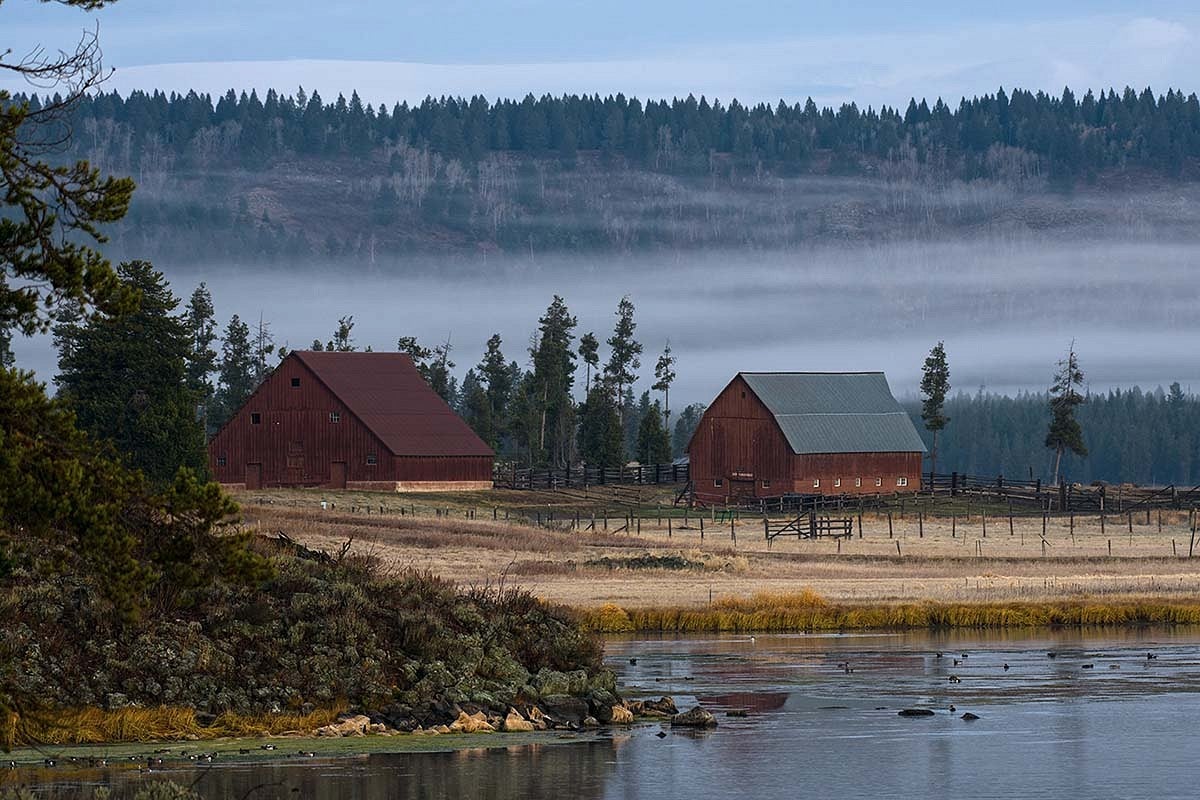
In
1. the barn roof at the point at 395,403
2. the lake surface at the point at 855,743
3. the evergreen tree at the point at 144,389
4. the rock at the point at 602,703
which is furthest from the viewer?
the barn roof at the point at 395,403

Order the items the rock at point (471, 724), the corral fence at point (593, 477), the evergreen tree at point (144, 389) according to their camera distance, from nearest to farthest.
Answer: the rock at point (471, 724)
the evergreen tree at point (144, 389)
the corral fence at point (593, 477)

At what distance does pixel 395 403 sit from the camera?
320 ft

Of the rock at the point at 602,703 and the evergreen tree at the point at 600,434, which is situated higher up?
the evergreen tree at the point at 600,434

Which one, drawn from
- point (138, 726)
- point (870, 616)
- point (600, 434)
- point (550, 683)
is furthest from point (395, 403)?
point (138, 726)

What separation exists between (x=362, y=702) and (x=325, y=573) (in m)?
3.18

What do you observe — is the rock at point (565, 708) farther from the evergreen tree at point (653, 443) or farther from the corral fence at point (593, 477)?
the evergreen tree at point (653, 443)

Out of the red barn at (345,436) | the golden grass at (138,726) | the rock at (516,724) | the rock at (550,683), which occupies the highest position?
the red barn at (345,436)

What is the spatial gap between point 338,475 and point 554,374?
5802 centimetres

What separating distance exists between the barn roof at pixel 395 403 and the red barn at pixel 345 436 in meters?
0.05

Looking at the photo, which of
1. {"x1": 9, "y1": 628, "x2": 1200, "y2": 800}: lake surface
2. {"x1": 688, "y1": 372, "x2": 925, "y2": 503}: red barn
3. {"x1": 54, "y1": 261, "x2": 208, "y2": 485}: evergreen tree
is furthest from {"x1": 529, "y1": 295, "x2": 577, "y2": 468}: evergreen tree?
{"x1": 9, "y1": 628, "x2": 1200, "y2": 800}: lake surface

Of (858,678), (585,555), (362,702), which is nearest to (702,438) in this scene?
(585,555)

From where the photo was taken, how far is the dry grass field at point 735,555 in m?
53.7

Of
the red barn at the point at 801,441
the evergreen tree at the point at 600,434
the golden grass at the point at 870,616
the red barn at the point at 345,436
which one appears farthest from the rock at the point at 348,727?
the evergreen tree at the point at 600,434

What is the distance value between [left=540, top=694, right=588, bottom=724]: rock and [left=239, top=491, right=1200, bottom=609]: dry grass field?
14441mm
